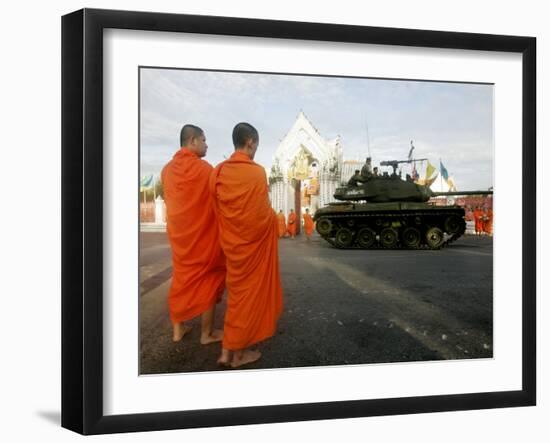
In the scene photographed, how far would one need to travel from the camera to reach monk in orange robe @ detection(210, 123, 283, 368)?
14.5 feet

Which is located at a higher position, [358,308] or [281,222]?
[281,222]

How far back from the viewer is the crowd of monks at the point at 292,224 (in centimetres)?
458

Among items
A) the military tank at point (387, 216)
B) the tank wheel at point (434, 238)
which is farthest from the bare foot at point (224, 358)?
the tank wheel at point (434, 238)

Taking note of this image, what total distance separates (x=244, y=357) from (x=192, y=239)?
117 cm

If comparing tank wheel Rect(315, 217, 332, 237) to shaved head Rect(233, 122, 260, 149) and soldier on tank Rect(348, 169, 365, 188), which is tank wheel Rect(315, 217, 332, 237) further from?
shaved head Rect(233, 122, 260, 149)

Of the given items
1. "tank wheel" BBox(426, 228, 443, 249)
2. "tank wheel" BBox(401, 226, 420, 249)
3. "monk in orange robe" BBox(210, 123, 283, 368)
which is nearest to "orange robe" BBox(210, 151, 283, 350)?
"monk in orange robe" BBox(210, 123, 283, 368)

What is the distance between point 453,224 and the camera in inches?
200

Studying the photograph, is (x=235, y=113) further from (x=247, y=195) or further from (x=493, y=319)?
(x=493, y=319)

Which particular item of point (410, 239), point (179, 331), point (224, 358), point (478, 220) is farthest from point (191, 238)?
point (478, 220)

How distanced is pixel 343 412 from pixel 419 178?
2.42m

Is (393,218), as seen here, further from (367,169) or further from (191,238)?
(191,238)

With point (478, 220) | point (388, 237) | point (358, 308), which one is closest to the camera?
point (358, 308)

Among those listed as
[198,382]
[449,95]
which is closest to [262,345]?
[198,382]

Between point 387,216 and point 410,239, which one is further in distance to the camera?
point 387,216
